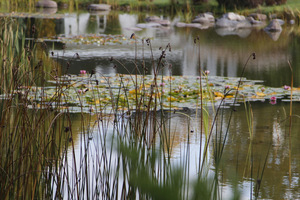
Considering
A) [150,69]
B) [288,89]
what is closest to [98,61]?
[150,69]

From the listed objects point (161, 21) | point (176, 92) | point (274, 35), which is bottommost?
point (176, 92)

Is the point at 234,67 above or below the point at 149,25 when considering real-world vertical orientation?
below

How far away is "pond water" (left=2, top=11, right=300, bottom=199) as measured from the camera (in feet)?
9.43

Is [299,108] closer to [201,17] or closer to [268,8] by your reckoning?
[201,17]

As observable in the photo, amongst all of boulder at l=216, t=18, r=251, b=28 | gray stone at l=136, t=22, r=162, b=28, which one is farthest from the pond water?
boulder at l=216, t=18, r=251, b=28

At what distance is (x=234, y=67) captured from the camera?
7.36 meters

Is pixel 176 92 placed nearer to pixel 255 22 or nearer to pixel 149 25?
pixel 149 25

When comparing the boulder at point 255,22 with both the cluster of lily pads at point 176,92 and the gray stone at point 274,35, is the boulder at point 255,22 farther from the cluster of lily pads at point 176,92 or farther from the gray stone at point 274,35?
the cluster of lily pads at point 176,92

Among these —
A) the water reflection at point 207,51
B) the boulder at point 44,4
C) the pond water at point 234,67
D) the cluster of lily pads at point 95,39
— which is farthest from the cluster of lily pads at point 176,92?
the boulder at point 44,4

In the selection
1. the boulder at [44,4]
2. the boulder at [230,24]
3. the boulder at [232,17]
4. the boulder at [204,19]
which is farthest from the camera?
the boulder at [44,4]

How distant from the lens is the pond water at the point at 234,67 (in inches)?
113

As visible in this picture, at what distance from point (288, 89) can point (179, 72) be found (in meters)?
1.87

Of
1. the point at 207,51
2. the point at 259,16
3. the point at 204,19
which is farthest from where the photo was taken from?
the point at 259,16

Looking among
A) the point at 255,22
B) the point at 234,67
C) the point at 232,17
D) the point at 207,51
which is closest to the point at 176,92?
the point at 234,67
